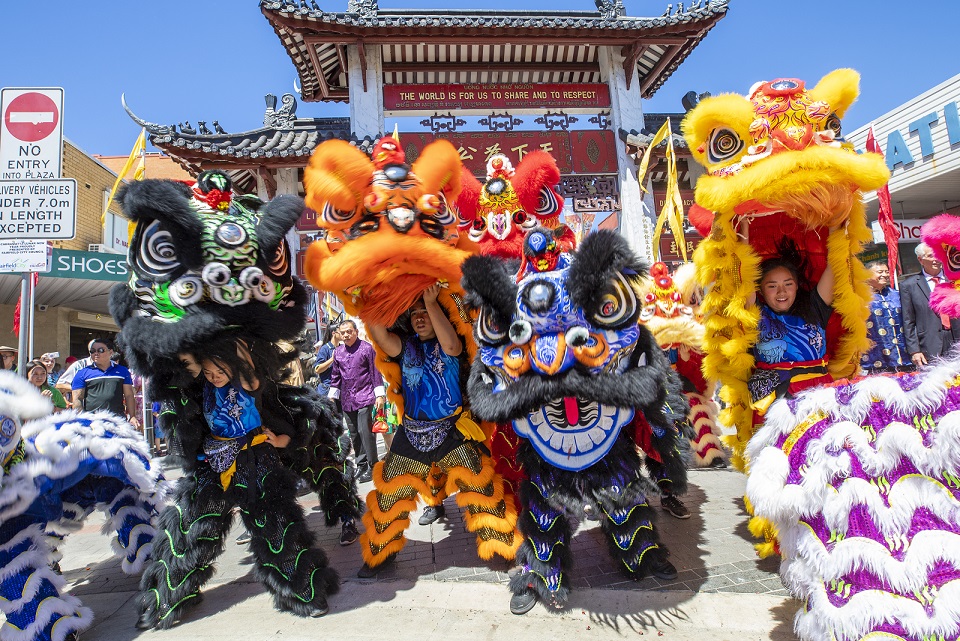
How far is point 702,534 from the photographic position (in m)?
3.30

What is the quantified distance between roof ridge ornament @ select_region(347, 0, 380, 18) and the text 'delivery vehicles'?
640 cm

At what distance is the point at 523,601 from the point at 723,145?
231 centimetres

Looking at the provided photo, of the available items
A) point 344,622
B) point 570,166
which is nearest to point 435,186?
point 344,622

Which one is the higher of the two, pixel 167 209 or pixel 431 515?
pixel 167 209

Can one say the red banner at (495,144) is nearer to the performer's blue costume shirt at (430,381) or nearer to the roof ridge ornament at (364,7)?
the roof ridge ornament at (364,7)

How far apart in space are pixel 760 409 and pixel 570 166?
7478 mm

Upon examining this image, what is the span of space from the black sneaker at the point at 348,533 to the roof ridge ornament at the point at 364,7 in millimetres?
8074

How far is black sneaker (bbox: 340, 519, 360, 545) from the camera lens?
3639mm

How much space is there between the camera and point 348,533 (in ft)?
12.0

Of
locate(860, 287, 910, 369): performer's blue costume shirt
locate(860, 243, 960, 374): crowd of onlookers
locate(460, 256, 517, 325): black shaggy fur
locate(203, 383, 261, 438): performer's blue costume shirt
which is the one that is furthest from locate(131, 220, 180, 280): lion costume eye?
locate(860, 287, 910, 369): performer's blue costume shirt

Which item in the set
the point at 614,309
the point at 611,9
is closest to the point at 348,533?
the point at 614,309

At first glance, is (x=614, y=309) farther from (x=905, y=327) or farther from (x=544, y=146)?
Result: (x=544, y=146)

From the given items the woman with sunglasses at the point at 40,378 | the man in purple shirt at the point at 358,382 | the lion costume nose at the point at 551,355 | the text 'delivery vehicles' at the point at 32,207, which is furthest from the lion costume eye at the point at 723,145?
the woman with sunglasses at the point at 40,378

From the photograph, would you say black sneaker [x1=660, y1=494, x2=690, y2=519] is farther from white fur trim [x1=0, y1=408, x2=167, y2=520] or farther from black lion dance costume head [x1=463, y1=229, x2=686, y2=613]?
white fur trim [x1=0, y1=408, x2=167, y2=520]
